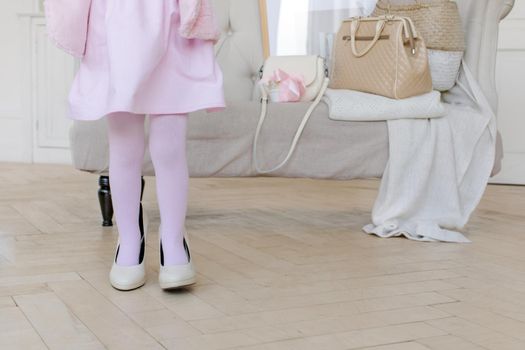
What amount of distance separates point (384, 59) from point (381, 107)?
0.15m

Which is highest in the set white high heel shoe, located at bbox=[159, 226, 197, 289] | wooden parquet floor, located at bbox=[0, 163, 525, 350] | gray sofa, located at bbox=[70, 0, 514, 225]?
gray sofa, located at bbox=[70, 0, 514, 225]

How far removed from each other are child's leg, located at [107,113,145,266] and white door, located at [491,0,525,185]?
2359 millimetres

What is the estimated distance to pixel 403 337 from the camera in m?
1.12

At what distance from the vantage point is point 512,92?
3.34 m

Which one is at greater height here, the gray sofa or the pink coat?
the pink coat

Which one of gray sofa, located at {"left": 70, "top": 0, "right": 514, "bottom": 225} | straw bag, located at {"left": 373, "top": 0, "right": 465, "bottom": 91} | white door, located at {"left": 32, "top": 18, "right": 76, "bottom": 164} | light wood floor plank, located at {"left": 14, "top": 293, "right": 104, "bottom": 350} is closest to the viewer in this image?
light wood floor plank, located at {"left": 14, "top": 293, "right": 104, "bottom": 350}

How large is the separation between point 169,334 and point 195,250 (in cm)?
64

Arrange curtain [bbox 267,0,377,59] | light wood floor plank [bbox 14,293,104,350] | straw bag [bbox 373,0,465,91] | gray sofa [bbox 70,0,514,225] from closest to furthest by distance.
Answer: light wood floor plank [bbox 14,293,104,350] < gray sofa [bbox 70,0,514,225] < straw bag [bbox 373,0,465,91] < curtain [bbox 267,0,377,59]

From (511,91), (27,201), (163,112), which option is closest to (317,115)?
(163,112)

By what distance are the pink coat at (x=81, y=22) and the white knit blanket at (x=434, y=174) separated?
791 millimetres

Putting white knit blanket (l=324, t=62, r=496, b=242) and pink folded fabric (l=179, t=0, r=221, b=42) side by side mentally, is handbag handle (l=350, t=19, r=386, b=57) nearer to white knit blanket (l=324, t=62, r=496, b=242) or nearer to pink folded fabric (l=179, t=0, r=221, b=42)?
white knit blanket (l=324, t=62, r=496, b=242)

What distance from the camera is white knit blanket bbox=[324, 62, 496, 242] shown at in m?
1.96

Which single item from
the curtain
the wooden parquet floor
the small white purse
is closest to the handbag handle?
the small white purse

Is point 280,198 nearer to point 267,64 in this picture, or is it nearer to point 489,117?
point 267,64
